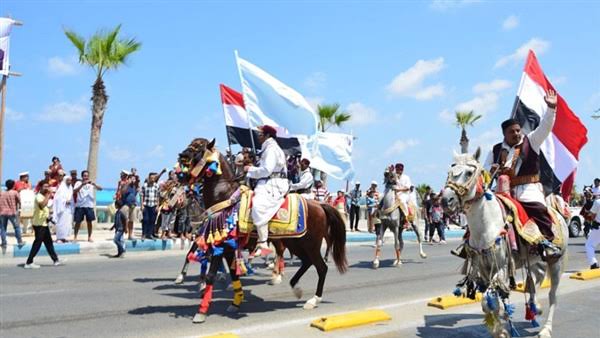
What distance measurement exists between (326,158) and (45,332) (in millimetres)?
10435

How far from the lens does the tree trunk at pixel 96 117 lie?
2220 cm

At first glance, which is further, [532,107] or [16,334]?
[532,107]

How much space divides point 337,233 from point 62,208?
1026 cm

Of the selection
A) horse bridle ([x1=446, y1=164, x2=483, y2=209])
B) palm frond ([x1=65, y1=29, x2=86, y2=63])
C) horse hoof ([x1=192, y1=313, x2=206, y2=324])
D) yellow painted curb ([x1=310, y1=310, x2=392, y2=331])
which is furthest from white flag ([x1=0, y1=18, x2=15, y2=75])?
horse bridle ([x1=446, y1=164, x2=483, y2=209])

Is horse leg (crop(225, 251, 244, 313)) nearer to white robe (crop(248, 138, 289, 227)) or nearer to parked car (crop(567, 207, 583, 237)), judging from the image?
white robe (crop(248, 138, 289, 227))

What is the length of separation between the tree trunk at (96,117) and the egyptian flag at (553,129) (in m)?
18.1

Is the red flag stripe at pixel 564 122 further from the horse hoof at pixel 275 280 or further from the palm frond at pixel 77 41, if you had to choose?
the palm frond at pixel 77 41

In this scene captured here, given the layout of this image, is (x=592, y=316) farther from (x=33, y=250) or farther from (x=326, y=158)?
(x=33, y=250)

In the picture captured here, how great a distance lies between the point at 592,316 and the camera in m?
7.93

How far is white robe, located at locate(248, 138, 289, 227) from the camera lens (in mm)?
7867

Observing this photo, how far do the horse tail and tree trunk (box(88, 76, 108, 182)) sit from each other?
15.4 meters

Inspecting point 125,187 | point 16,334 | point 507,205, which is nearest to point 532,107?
point 507,205

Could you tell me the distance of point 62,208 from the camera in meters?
16.2

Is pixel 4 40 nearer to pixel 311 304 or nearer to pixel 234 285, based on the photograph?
pixel 234 285
